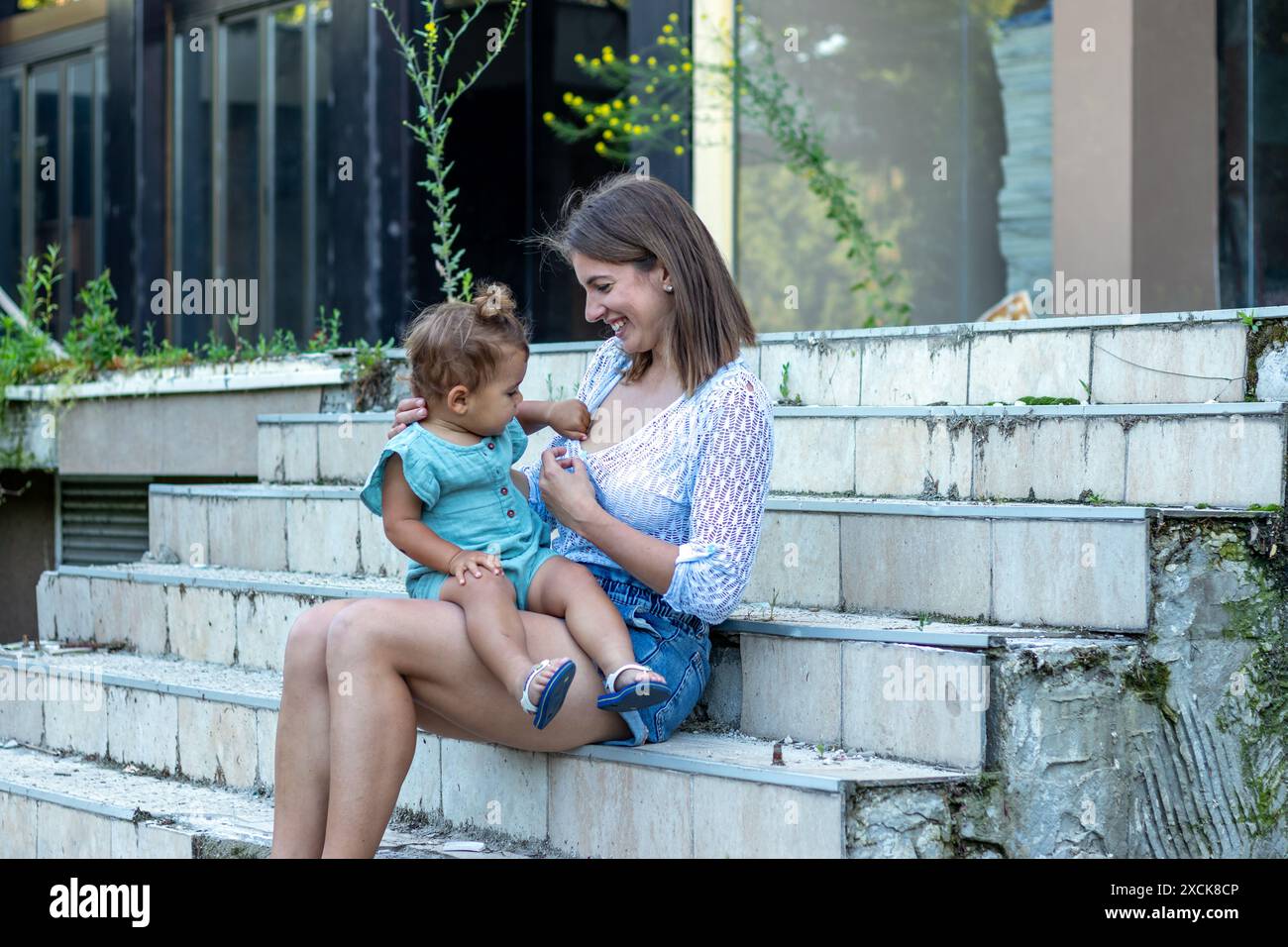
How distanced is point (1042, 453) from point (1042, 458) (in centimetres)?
1

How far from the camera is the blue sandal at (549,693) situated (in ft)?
8.90

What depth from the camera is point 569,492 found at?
2967 mm

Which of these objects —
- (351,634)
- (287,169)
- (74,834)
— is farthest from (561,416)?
(287,169)

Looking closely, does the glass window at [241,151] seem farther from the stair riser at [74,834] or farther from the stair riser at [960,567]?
the stair riser at [960,567]

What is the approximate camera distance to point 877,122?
780 centimetres

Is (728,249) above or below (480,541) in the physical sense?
above

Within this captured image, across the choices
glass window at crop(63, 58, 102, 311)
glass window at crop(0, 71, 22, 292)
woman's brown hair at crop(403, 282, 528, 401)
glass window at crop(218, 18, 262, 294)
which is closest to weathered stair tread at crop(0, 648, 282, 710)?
woman's brown hair at crop(403, 282, 528, 401)

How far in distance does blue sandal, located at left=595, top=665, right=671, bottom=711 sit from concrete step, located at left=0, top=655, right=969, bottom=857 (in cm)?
13

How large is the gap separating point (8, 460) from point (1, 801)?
2.88 m

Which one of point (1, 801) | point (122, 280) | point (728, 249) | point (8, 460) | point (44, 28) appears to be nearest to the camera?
point (1, 801)

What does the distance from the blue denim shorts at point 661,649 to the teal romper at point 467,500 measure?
0.19 m

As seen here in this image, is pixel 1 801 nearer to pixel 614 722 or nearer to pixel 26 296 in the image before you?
pixel 614 722

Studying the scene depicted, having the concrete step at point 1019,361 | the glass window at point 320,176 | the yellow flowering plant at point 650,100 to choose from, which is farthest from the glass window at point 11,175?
the concrete step at point 1019,361
